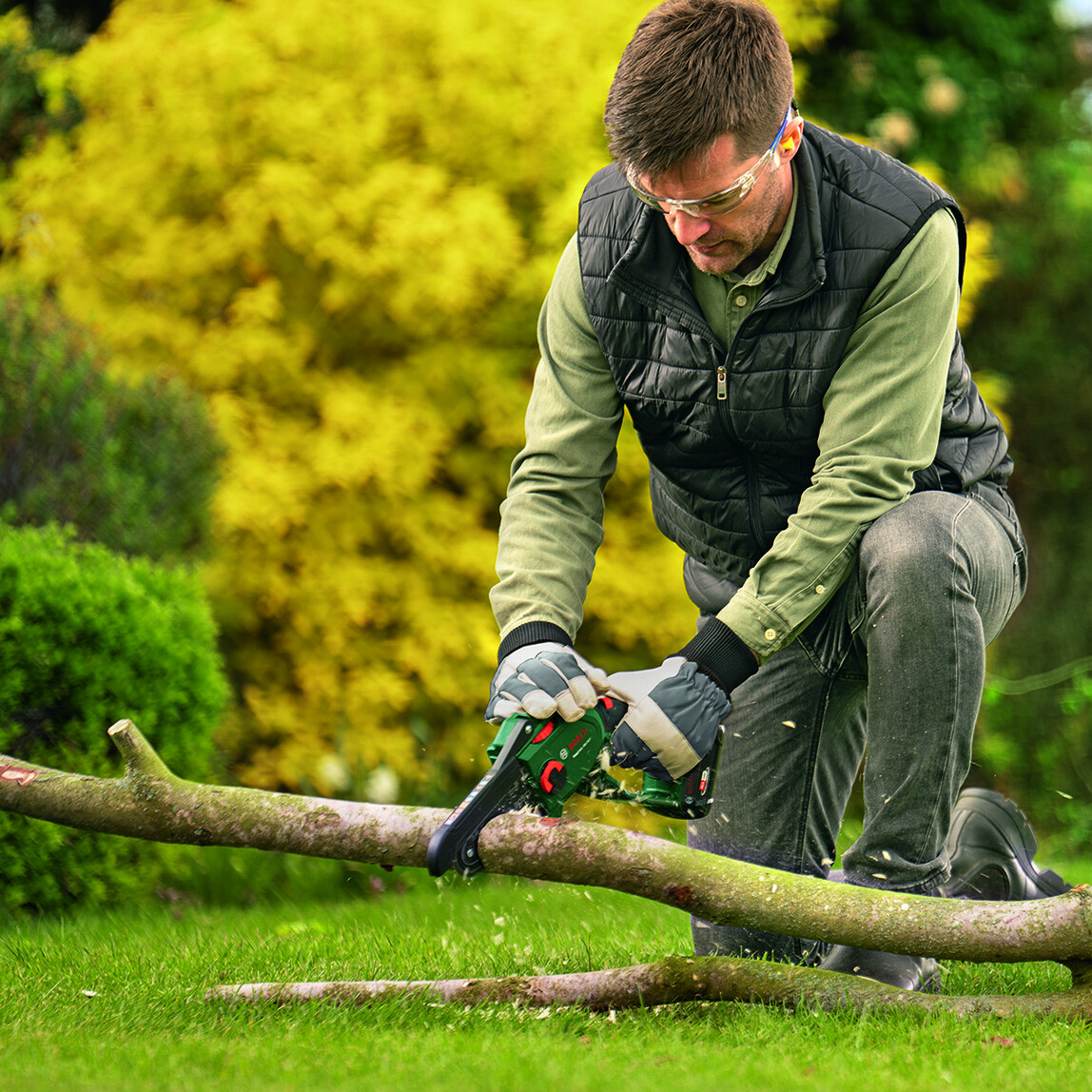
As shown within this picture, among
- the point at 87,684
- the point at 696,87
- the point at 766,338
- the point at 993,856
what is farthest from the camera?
the point at 87,684

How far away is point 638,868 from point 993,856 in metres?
1.36

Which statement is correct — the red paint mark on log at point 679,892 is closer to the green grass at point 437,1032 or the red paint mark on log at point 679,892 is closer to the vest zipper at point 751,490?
the green grass at point 437,1032

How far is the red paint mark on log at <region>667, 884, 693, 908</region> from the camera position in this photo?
2232 mm

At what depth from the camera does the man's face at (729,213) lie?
7.98ft

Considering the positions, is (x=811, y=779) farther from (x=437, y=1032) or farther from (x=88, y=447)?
(x=88, y=447)

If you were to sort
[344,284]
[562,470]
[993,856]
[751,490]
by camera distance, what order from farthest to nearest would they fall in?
[344,284], [993,856], [751,490], [562,470]

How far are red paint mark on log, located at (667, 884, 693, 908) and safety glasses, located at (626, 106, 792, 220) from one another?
51.0 inches

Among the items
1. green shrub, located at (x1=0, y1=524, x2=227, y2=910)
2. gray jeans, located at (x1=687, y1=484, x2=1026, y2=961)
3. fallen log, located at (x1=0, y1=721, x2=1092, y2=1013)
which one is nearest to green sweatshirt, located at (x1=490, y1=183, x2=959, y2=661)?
gray jeans, located at (x1=687, y1=484, x2=1026, y2=961)

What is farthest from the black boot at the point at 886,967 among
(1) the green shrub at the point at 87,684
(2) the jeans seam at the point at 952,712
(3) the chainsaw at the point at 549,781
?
(1) the green shrub at the point at 87,684

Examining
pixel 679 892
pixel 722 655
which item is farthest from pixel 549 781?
pixel 722 655

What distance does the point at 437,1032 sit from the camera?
221cm

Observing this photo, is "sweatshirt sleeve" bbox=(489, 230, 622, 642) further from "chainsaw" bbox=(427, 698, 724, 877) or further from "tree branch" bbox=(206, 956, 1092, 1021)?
"tree branch" bbox=(206, 956, 1092, 1021)

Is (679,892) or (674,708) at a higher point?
(674,708)

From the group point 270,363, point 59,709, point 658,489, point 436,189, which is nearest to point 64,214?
point 270,363
